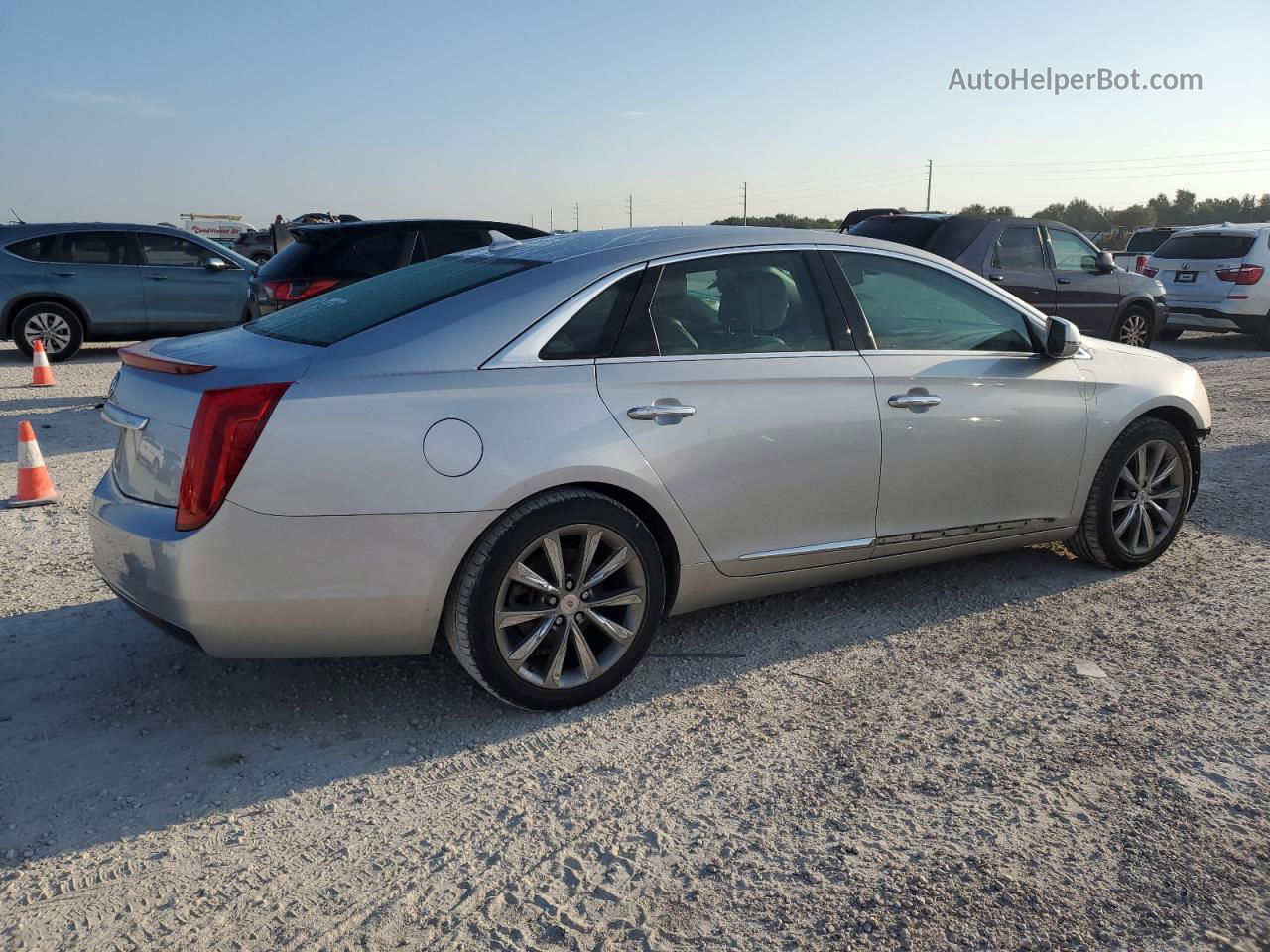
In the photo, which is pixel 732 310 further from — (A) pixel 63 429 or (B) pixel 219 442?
(A) pixel 63 429

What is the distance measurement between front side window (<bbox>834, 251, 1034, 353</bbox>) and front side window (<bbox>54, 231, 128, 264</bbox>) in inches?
442

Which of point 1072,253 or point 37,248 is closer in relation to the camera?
point 1072,253

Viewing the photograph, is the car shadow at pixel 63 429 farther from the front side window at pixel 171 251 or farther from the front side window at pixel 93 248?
the front side window at pixel 171 251

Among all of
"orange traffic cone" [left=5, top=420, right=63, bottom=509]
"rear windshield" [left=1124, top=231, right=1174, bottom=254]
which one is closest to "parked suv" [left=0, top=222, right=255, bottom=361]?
"orange traffic cone" [left=5, top=420, right=63, bottom=509]

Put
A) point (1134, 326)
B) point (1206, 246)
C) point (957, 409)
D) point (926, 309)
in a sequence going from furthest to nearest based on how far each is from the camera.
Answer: point (1206, 246), point (1134, 326), point (926, 309), point (957, 409)

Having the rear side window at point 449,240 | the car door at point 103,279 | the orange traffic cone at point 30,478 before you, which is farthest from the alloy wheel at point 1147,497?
the car door at point 103,279

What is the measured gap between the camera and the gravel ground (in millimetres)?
2561

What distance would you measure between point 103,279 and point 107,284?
70mm

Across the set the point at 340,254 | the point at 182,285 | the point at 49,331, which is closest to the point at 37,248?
the point at 49,331

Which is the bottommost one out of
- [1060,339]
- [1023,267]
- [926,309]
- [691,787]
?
[691,787]

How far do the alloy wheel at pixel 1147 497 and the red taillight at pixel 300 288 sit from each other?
6.58m

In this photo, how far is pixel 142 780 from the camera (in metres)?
3.18

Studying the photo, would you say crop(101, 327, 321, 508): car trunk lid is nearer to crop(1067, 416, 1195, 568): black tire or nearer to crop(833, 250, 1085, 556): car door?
crop(833, 250, 1085, 556): car door

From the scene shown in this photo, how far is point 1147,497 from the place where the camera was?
509 centimetres
